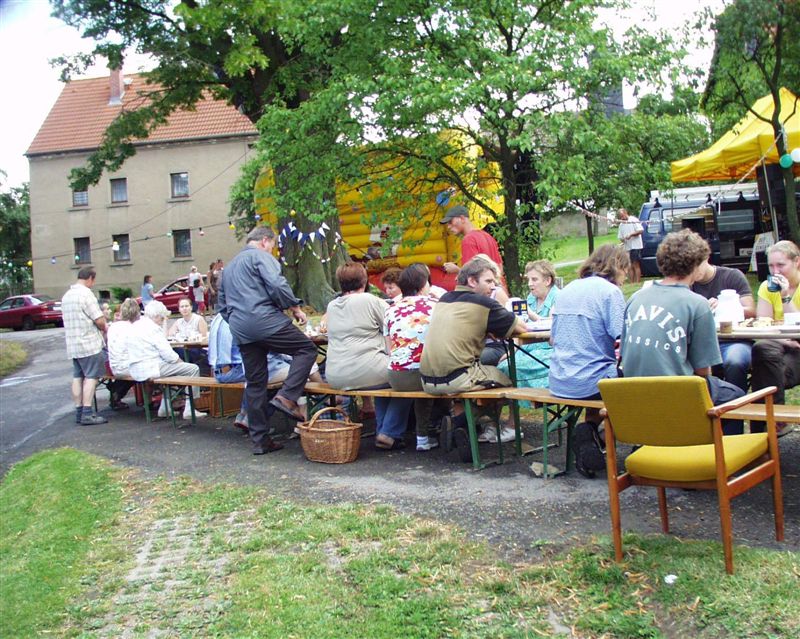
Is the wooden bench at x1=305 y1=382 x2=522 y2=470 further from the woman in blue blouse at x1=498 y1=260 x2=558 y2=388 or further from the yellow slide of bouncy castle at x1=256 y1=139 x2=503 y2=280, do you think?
the yellow slide of bouncy castle at x1=256 y1=139 x2=503 y2=280

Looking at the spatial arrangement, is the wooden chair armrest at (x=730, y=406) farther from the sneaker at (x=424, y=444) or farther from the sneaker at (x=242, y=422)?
the sneaker at (x=242, y=422)

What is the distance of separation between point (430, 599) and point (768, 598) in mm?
1380

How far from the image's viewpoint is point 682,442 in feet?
12.8

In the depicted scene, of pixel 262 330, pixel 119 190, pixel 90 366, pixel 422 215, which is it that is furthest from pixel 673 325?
pixel 119 190

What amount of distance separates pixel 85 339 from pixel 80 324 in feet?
0.62

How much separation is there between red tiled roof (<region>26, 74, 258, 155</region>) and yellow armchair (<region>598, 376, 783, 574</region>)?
38406 mm

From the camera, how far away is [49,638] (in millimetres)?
4156

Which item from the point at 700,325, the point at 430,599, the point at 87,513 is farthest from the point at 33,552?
the point at 700,325

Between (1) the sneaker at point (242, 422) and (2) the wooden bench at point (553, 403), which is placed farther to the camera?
(1) the sneaker at point (242, 422)

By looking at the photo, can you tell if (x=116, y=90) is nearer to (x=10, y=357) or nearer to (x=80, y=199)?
(x=80, y=199)

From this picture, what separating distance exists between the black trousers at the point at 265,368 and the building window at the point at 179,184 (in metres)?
37.1

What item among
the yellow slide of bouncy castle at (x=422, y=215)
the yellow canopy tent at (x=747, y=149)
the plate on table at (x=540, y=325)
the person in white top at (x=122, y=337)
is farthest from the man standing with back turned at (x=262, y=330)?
the yellow canopy tent at (x=747, y=149)

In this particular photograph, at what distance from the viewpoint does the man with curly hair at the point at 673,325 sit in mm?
4602

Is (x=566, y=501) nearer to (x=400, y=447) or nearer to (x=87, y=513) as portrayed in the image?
(x=400, y=447)
